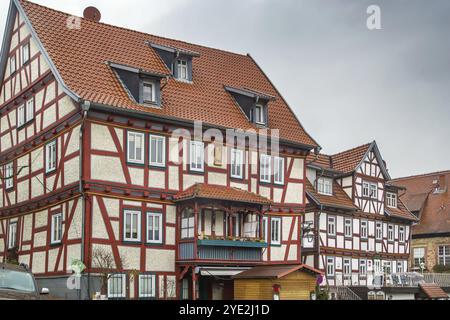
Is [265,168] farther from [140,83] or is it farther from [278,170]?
[140,83]

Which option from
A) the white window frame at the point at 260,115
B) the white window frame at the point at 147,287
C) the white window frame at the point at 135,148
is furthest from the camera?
the white window frame at the point at 260,115

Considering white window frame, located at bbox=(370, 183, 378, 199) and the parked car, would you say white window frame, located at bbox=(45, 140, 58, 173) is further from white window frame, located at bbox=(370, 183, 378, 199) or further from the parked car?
white window frame, located at bbox=(370, 183, 378, 199)

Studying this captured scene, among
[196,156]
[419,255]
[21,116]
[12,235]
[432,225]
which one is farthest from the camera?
[419,255]

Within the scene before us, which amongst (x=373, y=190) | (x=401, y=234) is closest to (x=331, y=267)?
(x=373, y=190)

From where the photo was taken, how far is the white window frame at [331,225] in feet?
159

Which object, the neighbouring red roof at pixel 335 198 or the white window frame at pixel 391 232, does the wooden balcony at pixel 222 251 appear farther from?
the white window frame at pixel 391 232

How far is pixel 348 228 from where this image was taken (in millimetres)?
50281

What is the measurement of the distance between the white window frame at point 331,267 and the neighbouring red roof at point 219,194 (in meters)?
14.9

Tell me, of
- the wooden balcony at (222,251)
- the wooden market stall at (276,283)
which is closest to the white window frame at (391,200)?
the wooden market stall at (276,283)

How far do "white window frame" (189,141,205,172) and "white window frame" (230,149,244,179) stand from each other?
180cm

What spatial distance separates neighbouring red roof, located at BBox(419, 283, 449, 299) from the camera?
47.0m

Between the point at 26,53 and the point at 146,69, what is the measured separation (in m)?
6.10

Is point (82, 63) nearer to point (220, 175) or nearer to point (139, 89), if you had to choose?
point (139, 89)

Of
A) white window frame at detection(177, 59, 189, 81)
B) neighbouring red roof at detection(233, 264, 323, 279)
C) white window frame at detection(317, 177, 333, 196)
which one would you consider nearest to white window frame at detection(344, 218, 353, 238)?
white window frame at detection(317, 177, 333, 196)
